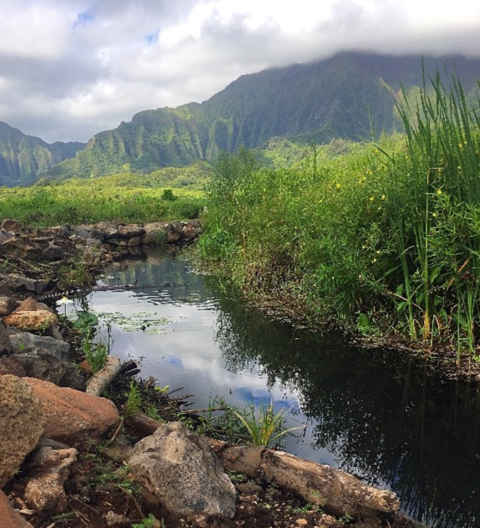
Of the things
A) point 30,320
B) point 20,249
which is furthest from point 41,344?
point 20,249

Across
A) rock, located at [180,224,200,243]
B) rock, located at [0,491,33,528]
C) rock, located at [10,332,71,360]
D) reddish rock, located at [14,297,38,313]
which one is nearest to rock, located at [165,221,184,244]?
rock, located at [180,224,200,243]

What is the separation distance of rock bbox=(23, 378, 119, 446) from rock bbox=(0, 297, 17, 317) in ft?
11.3

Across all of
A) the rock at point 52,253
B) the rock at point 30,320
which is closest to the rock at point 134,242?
the rock at point 52,253

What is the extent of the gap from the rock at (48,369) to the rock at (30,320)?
6.75 feet

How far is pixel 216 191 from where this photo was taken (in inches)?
704

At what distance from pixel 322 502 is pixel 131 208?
2751cm

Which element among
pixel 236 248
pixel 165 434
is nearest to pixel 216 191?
pixel 236 248

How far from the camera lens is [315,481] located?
4.00 meters

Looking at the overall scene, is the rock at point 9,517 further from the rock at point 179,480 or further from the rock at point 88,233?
the rock at point 88,233

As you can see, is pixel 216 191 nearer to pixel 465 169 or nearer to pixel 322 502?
pixel 465 169

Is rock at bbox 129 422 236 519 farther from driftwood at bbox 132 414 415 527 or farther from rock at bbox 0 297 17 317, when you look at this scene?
rock at bbox 0 297 17 317

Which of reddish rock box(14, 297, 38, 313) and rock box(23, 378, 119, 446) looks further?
reddish rock box(14, 297, 38, 313)

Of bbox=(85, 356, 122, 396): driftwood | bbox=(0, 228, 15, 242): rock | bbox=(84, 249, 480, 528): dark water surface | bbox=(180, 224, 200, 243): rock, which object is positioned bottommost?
bbox=(84, 249, 480, 528): dark water surface

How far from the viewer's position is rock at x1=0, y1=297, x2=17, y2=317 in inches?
300
